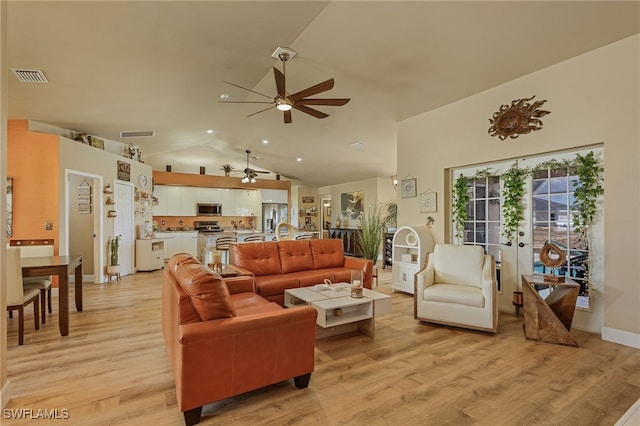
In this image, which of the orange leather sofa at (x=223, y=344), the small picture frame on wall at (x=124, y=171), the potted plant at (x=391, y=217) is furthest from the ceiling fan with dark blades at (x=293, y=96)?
the potted plant at (x=391, y=217)

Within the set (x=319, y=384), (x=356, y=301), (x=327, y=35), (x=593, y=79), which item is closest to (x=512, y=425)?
(x=319, y=384)

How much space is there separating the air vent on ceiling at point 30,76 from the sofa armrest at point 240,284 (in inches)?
130

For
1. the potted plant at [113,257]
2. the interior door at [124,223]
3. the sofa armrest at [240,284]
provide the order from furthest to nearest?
the interior door at [124,223], the potted plant at [113,257], the sofa armrest at [240,284]

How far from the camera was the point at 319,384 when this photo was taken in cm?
225

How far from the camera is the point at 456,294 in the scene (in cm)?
334

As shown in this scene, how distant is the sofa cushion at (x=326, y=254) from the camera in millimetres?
4629

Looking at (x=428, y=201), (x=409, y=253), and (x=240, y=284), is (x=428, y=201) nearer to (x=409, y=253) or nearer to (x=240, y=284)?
(x=409, y=253)

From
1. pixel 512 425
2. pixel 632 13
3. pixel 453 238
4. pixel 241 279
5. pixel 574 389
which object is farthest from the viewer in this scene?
pixel 453 238

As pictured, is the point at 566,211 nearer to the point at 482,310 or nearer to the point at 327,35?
the point at 482,310

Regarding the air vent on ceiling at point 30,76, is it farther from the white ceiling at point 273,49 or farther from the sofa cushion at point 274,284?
the sofa cushion at point 274,284

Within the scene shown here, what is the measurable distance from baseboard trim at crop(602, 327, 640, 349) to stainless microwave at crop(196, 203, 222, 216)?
9.32m

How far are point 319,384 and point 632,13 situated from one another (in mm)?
4192

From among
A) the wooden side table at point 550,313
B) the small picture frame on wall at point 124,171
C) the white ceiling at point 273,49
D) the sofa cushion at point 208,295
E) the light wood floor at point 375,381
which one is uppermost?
the white ceiling at point 273,49

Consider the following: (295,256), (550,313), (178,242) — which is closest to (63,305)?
(295,256)
